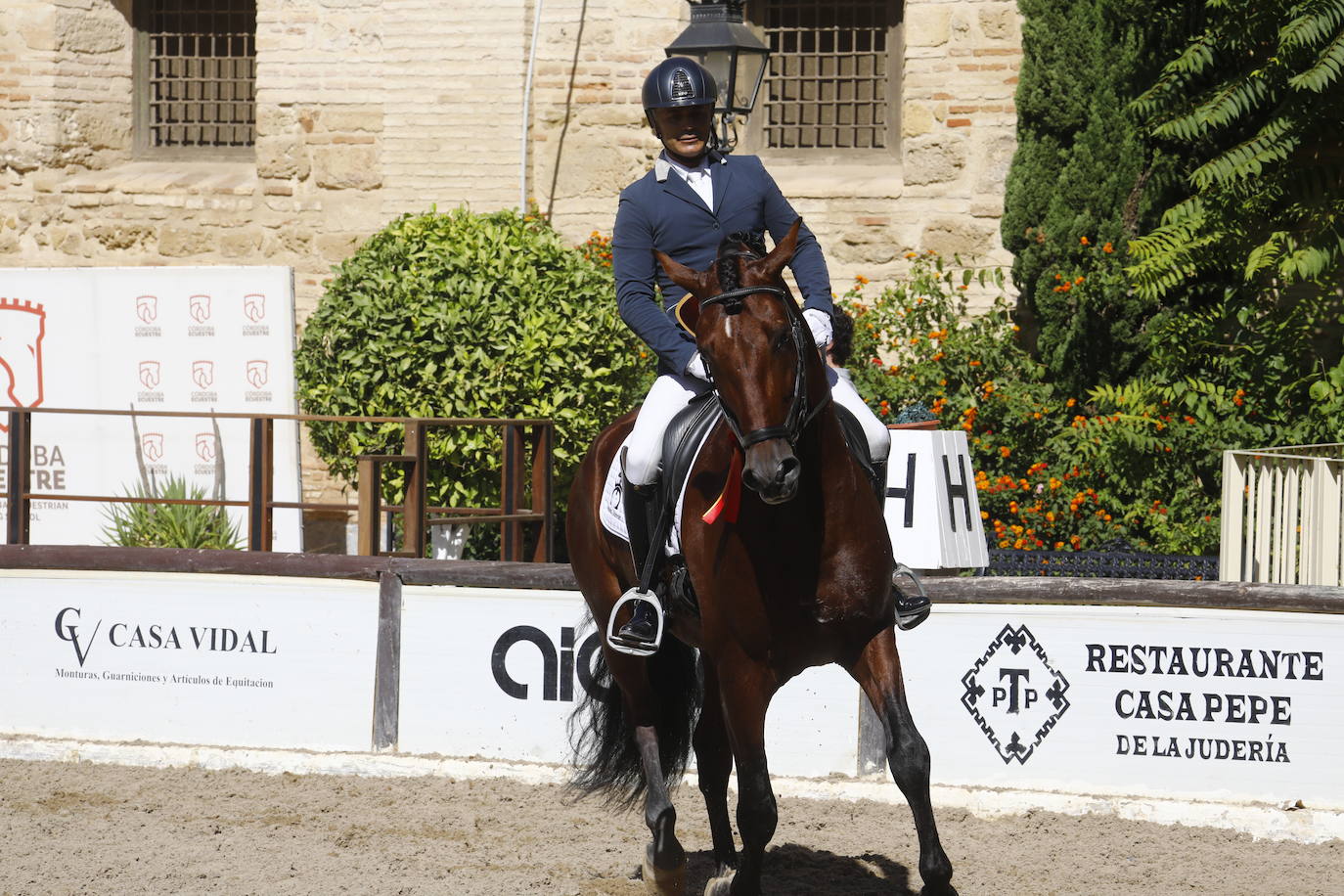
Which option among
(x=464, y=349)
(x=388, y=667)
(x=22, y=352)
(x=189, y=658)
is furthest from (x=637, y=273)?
(x=22, y=352)

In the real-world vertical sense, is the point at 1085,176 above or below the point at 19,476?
above

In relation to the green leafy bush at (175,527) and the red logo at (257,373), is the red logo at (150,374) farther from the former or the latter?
the green leafy bush at (175,527)

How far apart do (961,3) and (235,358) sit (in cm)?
667

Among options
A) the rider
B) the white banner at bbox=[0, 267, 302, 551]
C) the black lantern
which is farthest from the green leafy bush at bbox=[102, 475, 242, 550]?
the rider

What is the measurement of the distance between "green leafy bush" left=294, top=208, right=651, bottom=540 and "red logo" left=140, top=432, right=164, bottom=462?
1149 millimetres

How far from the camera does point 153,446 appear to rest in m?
11.8

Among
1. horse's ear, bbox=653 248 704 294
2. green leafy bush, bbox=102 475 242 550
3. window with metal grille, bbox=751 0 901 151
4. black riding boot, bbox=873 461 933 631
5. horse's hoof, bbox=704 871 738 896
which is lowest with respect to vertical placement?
horse's hoof, bbox=704 871 738 896

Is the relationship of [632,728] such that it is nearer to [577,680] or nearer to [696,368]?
[577,680]


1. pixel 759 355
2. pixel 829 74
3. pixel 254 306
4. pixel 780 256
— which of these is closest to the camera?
pixel 759 355

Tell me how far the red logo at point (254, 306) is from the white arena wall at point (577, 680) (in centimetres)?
355

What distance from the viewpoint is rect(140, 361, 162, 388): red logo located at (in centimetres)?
1199

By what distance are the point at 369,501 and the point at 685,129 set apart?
4951mm

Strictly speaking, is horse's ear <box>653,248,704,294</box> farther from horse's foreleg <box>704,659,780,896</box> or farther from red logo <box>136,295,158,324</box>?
red logo <box>136,295,158,324</box>

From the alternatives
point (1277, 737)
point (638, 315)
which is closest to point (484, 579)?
point (638, 315)
